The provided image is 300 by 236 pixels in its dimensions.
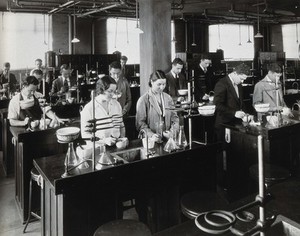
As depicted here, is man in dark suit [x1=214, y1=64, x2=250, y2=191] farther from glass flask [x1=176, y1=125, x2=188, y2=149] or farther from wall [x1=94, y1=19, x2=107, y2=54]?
wall [x1=94, y1=19, x2=107, y2=54]

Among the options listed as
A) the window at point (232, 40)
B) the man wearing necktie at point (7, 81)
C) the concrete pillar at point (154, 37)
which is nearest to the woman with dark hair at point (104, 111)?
the concrete pillar at point (154, 37)

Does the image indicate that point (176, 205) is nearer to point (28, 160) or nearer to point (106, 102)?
point (106, 102)

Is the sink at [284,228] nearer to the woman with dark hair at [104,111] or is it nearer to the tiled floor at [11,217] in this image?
the woman with dark hair at [104,111]

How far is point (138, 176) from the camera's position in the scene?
10.1 feet

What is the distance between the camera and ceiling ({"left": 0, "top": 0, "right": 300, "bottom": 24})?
10.0 metres

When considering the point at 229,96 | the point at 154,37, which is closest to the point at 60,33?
the point at 154,37

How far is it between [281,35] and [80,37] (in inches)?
432

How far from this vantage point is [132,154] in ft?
10.7

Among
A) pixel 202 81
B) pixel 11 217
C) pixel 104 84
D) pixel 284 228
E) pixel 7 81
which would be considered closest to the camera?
pixel 284 228

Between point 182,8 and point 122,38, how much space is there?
4972 mm

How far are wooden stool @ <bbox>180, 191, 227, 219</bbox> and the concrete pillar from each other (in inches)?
161

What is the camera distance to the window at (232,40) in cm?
1698

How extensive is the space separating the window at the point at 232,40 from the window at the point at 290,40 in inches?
66.9

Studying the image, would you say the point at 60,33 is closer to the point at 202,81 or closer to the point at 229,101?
the point at 202,81
